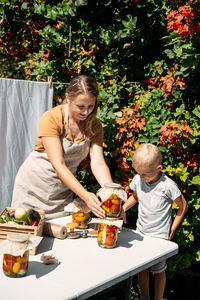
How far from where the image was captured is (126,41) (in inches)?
158

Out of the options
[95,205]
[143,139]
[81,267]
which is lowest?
[81,267]

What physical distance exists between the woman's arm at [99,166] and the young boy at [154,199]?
0.22 m

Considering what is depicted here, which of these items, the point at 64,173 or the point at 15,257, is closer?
the point at 15,257

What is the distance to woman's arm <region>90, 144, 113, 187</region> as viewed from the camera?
2521 mm

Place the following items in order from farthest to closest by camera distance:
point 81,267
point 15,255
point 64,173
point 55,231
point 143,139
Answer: point 143,139 < point 64,173 < point 55,231 < point 81,267 < point 15,255

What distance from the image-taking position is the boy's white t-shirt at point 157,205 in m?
2.67

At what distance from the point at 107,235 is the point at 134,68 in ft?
8.23

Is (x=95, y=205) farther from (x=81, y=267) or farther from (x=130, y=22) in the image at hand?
(x=130, y=22)

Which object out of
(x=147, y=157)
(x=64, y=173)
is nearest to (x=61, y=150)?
(x=64, y=173)

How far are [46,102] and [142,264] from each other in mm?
2193

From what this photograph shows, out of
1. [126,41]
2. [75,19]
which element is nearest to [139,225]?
[126,41]

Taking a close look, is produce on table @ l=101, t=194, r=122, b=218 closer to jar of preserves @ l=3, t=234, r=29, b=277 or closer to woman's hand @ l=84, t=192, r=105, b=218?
woman's hand @ l=84, t=192, r=105, b=218

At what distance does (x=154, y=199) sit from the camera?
2.70 m

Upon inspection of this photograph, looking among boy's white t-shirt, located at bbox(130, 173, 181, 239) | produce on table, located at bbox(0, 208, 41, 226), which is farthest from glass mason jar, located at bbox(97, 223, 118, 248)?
boy's white t-shirt, located at bbox(130, 173, 181, 239)
